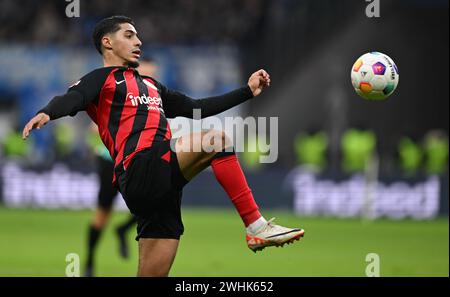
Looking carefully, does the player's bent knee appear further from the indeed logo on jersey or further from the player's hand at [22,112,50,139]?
the player's hand at [22,112,50,139]

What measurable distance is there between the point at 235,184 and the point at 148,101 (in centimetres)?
101

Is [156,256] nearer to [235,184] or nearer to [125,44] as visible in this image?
[235,184]

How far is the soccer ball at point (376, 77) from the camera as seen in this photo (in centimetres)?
730

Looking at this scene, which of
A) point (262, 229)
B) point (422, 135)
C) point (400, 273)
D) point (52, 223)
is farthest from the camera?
point (422, 135)

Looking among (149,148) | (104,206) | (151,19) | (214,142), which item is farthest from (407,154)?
(214,142)

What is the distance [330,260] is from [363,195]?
6.57m

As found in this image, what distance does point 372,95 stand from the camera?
24.1ft

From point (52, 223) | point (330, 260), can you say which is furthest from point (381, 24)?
point (330, 260)

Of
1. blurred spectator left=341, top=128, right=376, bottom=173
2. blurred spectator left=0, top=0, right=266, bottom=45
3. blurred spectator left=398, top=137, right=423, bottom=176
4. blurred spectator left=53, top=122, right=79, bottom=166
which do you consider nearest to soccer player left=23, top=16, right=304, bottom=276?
blurred spectator left=341, top=128, right=376, bottom=173

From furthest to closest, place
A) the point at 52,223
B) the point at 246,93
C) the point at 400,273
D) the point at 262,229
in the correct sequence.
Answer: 1. the point at 52,223
2. the point at 400,273
3. the point at 246,93
4. the point at 262,229

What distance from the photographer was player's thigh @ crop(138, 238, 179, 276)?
21.7 ft

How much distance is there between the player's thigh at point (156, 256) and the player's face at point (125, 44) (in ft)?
4.59

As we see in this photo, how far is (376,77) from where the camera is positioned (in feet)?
23.9
